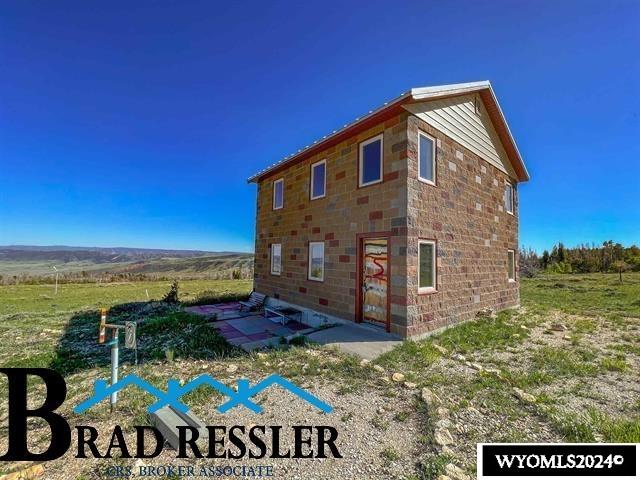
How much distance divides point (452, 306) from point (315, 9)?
9121mm

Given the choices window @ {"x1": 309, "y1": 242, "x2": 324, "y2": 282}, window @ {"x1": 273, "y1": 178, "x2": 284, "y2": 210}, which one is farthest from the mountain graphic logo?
window @ {"x1": 273, "y1": 178, "x2": 284, "y2": 210}

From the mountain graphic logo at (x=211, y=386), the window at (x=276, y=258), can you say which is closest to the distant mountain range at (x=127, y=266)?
the window at (x=276, y=258)

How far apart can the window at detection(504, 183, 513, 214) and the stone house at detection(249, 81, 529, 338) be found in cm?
10

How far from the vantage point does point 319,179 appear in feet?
31.3

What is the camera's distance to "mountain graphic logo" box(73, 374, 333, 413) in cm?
369

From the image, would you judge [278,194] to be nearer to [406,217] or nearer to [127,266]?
[406,217]

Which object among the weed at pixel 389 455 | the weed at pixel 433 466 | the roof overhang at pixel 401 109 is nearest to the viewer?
the weed at pixel 433 466

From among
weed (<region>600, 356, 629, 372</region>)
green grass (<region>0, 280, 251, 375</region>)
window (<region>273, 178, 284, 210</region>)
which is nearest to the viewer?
weed (<region>600, 356, 629, 372</region>)

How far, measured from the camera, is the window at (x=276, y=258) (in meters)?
11.3

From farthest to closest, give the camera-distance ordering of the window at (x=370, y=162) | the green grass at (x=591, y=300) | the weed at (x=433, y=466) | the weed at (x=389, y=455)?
the green grass at (x=591, y=300), the window at (x=370, y=162), the weed at (x=389, y=455), the weed at (x=433, y=466)

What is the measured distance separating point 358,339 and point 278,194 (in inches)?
286

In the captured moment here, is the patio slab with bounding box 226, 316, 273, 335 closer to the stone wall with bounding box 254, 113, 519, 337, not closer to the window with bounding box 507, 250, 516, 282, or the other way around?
the stone wall with bounding box 254, 113, 519, 337

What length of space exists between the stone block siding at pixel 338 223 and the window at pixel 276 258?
0.78 feet

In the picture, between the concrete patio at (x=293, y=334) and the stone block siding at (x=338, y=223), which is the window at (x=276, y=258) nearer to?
the stone block siding at (x=338, y=223)
